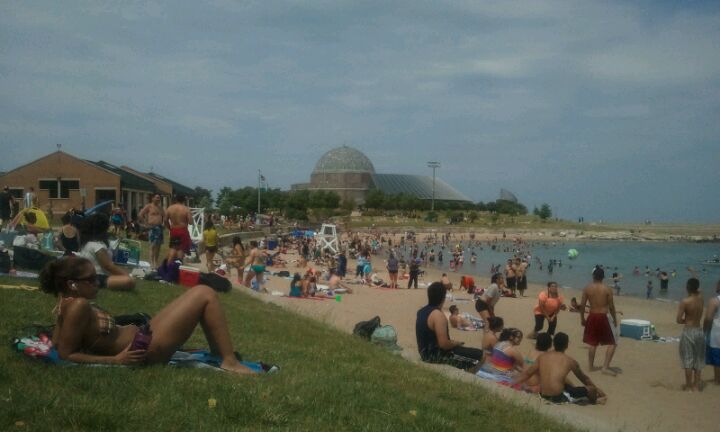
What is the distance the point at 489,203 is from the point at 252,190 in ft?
171

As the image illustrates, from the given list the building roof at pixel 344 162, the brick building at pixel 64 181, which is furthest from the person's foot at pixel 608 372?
the building roof at pixel 344 162

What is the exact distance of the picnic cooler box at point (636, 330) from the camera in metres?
12.6

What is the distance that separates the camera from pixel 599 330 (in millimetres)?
8633

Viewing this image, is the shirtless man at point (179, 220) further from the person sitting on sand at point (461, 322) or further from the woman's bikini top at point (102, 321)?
the woman's bikini top at point (102, 321)

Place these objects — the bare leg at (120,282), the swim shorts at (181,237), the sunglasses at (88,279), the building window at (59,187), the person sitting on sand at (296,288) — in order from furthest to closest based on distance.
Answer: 1. the building window at (59,187)
2. the person sitting on sand at (296,288)
3. the swim shorts at (181,237)
4. the bare leg at (120,282)
5. the sunglasses at (88,279)

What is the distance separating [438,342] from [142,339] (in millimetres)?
3436

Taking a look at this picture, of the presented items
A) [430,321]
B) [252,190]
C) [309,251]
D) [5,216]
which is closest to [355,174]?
[252,190]

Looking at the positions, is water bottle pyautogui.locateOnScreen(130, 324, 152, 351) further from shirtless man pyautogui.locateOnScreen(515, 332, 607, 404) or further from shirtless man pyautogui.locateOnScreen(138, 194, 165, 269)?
shirtless man pyautogui.locateOnScreen(138, 194, 165, 269)

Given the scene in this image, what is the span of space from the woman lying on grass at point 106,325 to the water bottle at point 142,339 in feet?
0.08

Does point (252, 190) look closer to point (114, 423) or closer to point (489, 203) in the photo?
point (489, 203)

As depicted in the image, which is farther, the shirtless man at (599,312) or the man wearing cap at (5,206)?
the man wearing cap at (5,206)

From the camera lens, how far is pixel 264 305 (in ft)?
29.1

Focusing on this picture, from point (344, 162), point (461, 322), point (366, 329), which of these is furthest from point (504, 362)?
point (344, 162)

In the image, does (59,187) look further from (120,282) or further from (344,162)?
(344,162)
